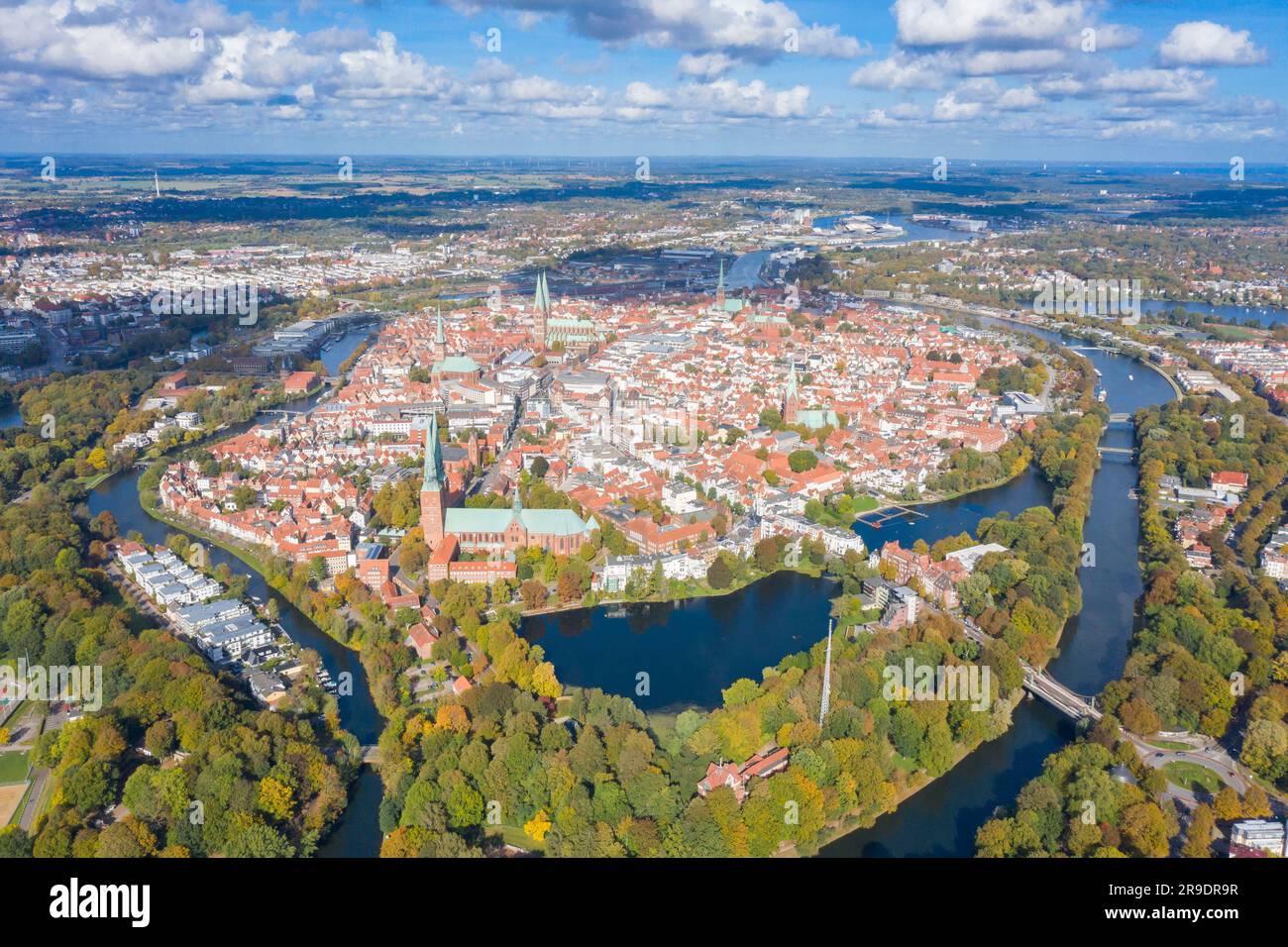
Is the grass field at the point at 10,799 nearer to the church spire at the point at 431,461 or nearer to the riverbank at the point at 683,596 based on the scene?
the riverbank at the point at 683,596

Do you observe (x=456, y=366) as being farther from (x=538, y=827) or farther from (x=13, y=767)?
(x=538, y=827)

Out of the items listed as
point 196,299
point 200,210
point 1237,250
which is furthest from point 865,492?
point 200,210

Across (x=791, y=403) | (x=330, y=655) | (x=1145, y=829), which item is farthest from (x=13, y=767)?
(x=791, y=403)

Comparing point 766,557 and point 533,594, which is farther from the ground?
point 766,557

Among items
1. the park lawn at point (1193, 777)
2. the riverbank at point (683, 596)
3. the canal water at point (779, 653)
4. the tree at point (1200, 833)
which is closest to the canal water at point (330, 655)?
the canal water at point (779, 653)

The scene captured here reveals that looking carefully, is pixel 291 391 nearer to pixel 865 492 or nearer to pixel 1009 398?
pixel 865 492

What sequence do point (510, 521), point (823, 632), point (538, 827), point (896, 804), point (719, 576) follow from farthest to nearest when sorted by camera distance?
point (510, 521) → point (719, 576) → point (823, 632) → point (896, 804) → point (538, 827)

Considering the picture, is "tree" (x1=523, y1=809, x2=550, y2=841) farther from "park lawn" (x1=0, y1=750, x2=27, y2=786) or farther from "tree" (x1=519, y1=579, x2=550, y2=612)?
"park lawn" (x1=0, y1=750, x2=27, y2=786)
